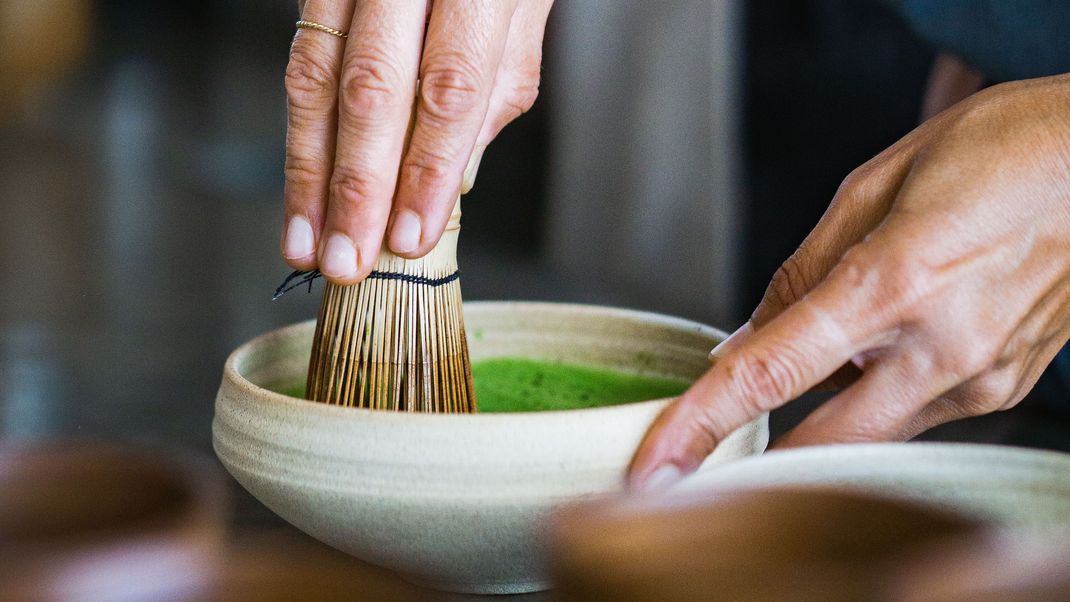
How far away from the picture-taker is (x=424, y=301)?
0.67 m

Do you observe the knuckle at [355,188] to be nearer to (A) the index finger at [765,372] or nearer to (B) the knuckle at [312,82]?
(B) the knuckle at [312,82]

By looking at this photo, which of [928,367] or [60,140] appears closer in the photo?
[928,367]

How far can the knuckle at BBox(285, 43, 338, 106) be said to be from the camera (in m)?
0.67

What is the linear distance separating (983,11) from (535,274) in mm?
716

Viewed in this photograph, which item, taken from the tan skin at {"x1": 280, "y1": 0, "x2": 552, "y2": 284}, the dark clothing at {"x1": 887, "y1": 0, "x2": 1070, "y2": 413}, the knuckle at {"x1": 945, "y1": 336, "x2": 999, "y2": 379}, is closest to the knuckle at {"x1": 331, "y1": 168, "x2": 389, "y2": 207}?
the tan skin at {"x1": 280, "y1": 0, "x2": 552, "y2": 284}

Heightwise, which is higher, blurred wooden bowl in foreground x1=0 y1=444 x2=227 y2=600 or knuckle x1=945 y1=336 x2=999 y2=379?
blurred wooden bowl in foreground x1=0 y1=444 x2=227 y2=600

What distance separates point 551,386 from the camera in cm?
75

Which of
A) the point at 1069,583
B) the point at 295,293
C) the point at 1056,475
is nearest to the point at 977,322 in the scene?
the point at 1056,475

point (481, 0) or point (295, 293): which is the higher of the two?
point (481, 0)

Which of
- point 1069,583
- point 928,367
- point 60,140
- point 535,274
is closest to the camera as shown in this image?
point 1069,583

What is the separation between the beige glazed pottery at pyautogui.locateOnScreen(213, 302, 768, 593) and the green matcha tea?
14cm

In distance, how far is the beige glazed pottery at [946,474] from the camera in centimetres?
44

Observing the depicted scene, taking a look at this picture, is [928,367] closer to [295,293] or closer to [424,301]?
[424,301]

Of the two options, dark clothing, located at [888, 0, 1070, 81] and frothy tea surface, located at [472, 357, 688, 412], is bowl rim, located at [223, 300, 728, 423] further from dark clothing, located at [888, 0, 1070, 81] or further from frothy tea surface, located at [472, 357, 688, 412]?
dark clothing, located at [888, 0, 1070, 81]
